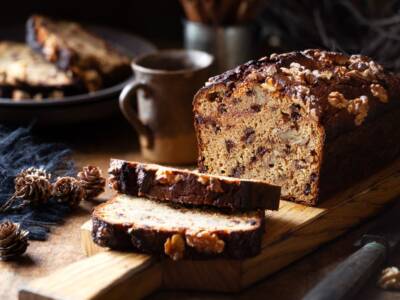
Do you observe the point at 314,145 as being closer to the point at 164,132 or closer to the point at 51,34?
the point at 164,132

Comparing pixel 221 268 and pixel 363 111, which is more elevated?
pixel 363 111

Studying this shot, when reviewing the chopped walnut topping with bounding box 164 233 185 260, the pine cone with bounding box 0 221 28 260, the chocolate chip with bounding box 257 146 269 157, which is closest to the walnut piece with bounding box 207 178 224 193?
the chopped walnut topping with bounding box 164 233 185 260

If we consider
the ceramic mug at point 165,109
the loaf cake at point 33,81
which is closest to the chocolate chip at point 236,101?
the ceramic mug at point 165,109

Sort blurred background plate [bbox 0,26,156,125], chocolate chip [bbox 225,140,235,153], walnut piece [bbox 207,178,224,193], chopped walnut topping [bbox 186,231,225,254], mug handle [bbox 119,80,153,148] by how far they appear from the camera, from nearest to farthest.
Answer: chopped walnut topping [bbox 186,231,225,254] < walnut piece [bbox 207,178,224,193] < chocolate chip [bbox 225,140,235,153] < mug handle [bbox 119,80,153,148] < blurred background plate [bbox 0,26,156,125]

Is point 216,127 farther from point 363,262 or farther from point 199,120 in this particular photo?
point 363,262

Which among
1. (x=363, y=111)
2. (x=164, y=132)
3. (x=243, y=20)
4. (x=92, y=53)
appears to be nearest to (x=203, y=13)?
(x=243, y=20)

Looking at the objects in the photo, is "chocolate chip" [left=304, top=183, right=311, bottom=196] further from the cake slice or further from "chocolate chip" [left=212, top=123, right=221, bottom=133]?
"chocolate chip" [left=212, top=123, right=221, bottom=133]
